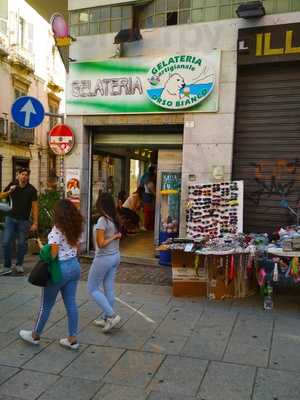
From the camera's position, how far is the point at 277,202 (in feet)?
23.7

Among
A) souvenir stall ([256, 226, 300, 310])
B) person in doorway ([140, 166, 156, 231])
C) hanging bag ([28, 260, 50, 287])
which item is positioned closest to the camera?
hanging bag ([28, 260, 50, 287])

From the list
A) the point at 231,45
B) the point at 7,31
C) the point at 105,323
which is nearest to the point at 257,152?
the point at 231,45

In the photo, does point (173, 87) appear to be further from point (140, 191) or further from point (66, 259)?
point (66, 259)

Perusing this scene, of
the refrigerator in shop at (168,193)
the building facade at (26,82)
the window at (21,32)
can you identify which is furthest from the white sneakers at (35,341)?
the window at (21,32)

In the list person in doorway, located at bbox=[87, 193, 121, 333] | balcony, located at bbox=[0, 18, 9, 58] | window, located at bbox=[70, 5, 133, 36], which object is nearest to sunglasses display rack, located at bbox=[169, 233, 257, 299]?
person in doorway, located at bbox=[87, 193, 121, 333]

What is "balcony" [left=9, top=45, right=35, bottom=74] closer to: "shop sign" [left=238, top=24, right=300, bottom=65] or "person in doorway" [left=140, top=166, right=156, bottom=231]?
"person in doorway" [left=140, top=166, right=156, bottom=231]

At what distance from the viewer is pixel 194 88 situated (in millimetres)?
7473

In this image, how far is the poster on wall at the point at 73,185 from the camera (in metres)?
8.50

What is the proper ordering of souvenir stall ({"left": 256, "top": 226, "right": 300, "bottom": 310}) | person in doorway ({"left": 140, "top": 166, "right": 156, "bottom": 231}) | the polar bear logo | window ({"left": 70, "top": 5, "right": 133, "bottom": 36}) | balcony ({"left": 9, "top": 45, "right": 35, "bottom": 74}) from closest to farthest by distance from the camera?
souvenir stall ({"left": 256, "top": 226, "right": 300, "bottom": 310}) < the polar bear logo < window ({"left": 70, "top": 5, "right": 133, "bottom": 36}) < person in doorway ({"left": 140, "top": 166, "right": 156, "bottom": 231}) < balcony ({"left": 9, "top": 45, "right": 35, "bottom": 74})

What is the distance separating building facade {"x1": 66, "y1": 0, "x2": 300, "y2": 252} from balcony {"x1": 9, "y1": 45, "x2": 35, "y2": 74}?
16323 mm

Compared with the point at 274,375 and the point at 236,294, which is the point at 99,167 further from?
the point at 274,375

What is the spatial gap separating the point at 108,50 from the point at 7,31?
56.5 ft

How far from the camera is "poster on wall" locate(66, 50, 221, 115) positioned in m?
7.41

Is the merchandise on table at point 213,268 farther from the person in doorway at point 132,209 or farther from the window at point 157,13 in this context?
the person in doorway at point 132,209
